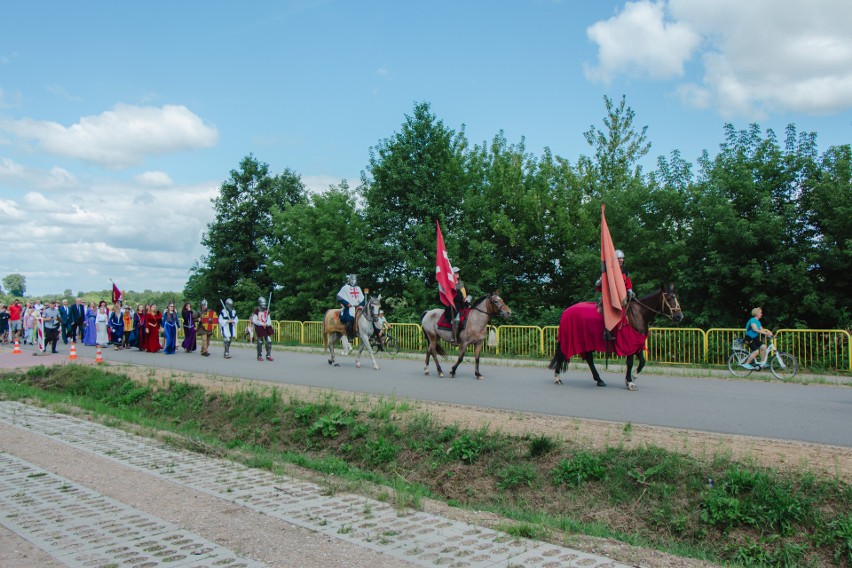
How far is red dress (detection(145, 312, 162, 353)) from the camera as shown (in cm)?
2741

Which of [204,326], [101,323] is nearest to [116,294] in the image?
[101,323]

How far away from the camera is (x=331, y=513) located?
6059 millimetres

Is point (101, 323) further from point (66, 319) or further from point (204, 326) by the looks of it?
point (204, 326)

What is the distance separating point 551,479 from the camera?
7641 mm

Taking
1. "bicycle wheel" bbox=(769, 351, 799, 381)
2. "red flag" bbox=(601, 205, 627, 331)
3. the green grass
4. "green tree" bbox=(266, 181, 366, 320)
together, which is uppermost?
"green tree" bbox=(266, 181, 366, 320)

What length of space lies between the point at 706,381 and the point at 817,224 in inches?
352

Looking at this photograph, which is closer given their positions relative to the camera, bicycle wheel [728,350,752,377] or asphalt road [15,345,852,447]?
asphalt road [15,345,852,447]

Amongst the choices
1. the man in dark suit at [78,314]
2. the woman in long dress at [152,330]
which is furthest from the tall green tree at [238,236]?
the woman in long dress at [152,330]

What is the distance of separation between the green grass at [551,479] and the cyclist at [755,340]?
34.4 feet

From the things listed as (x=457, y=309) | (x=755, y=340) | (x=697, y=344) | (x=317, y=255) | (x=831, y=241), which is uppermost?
(x=317, y=255)

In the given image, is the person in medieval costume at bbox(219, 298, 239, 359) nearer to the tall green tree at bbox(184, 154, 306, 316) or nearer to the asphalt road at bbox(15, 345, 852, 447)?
the asphalt road at bbox(15, 345, 852, 447)

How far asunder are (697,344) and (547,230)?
14776mm

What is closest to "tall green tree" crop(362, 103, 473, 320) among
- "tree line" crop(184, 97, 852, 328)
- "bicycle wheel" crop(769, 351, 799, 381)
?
"tree line" crop(184, 97, 852, 328)

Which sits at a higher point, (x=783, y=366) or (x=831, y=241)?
(x=831, y=241)
